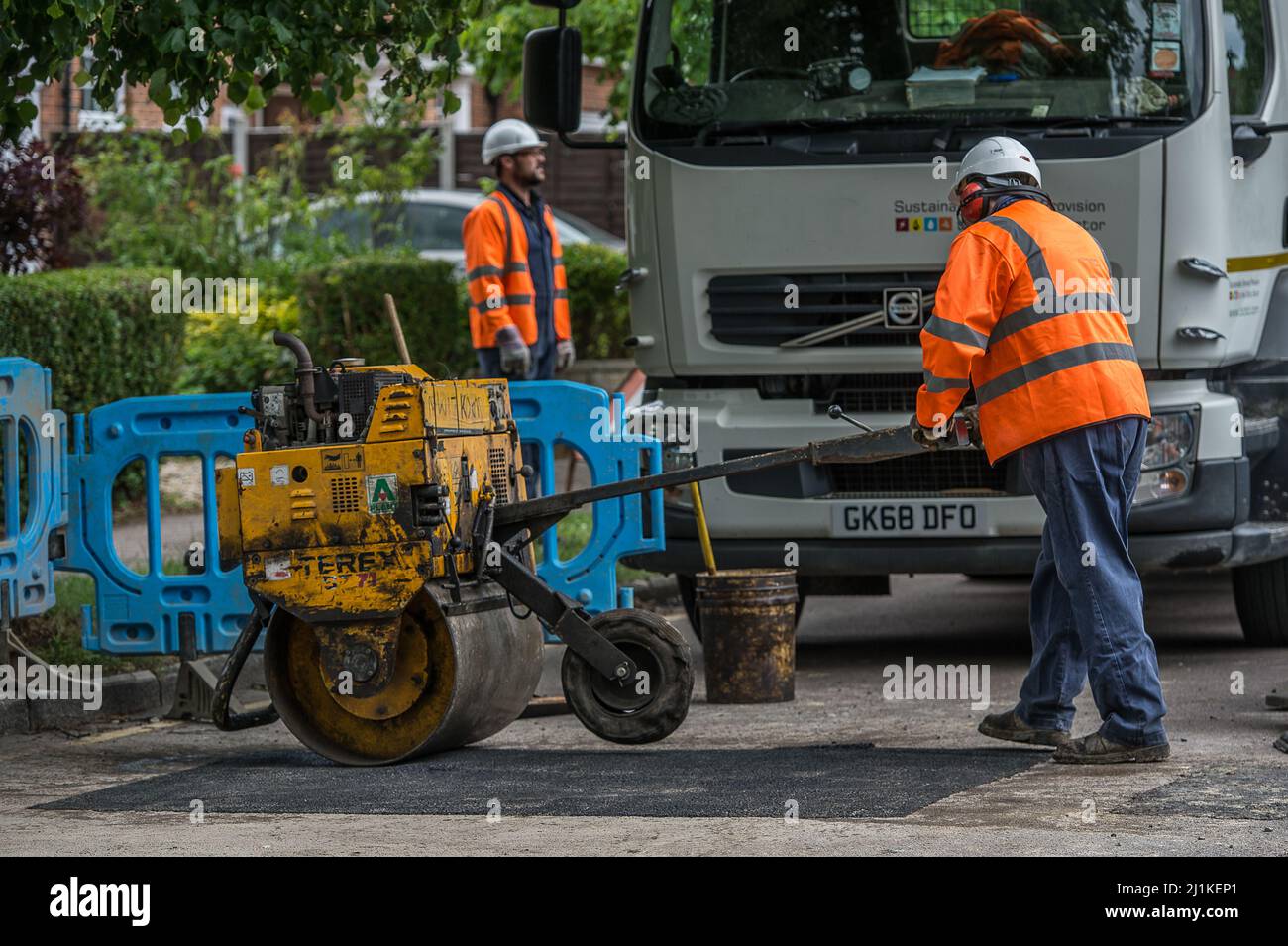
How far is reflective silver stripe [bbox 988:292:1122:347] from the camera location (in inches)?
268

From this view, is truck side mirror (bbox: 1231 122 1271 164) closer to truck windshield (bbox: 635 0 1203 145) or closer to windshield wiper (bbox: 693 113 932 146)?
truck windshield (bbox: 635 0 1203 145)

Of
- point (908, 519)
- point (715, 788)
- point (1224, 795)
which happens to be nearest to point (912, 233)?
point (908, 519)

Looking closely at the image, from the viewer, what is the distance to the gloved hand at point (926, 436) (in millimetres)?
6707

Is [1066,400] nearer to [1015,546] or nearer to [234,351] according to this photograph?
[1015,546]

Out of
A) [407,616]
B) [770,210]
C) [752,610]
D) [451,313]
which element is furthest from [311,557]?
[451,313]

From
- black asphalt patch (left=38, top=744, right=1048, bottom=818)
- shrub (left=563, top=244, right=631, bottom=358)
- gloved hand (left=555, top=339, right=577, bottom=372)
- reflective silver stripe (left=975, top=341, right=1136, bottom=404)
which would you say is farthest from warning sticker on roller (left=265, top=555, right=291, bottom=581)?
shrub (left=563, top=244, right=631, bottom=358)

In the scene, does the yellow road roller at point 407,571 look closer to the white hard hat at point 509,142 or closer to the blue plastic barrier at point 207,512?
the blue plastic barrier at point 207,512

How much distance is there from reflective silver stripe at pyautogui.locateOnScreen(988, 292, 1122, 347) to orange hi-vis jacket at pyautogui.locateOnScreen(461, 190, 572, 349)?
13.4 ft

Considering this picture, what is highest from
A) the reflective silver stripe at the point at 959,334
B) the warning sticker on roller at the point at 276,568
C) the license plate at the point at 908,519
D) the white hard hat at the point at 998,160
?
the white hard hat at the point at 998,160

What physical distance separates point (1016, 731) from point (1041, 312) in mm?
1421

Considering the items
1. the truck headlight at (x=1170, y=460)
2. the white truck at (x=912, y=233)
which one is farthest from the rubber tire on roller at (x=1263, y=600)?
the truck headlight at (x=1170, y=460)

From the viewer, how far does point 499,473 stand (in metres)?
7.43
